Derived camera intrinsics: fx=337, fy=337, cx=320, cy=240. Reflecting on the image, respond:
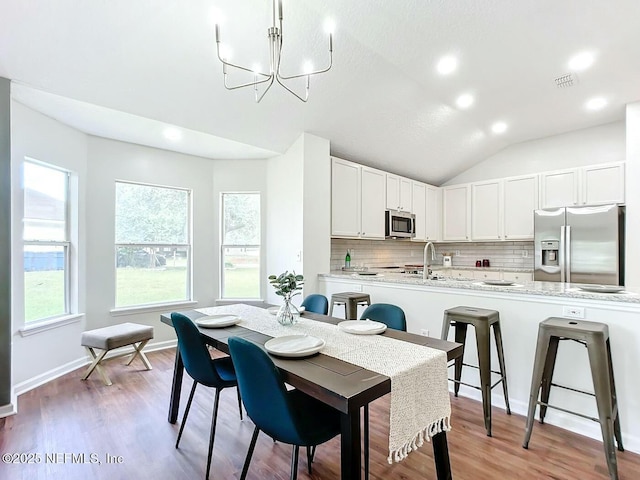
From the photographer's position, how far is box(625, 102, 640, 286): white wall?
3764 mm

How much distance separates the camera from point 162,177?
430cm

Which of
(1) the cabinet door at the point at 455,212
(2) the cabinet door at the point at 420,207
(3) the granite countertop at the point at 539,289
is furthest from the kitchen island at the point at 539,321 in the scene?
(1) the cabinet door at the point at 455,212

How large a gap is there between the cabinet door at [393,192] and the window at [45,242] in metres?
4.00

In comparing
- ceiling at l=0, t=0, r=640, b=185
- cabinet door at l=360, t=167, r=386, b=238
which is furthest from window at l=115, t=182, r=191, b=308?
cabinet door at l=360, t=167, r=386, b=238

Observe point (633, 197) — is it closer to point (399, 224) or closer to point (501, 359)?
point (399, 224)

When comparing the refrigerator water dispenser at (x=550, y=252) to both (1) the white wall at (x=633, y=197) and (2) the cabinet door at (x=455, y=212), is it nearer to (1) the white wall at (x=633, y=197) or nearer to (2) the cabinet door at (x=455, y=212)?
(1) the white wall at (x=633, y=197)

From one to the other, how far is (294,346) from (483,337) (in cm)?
152

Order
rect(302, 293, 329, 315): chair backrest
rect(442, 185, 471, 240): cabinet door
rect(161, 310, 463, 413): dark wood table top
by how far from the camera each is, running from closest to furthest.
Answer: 1. rect(161, 310, 463, 413): dark wood table top
2. rect(302, 293, 329, 315): chair backrest
3. rect(442, 185, 471, 240): cabinet door

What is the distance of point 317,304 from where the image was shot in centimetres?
298

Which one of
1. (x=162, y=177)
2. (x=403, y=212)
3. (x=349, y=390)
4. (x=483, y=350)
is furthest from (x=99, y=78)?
(x=403, y=212)

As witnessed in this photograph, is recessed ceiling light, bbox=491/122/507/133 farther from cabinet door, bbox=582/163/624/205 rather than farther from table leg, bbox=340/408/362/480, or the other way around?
table leg, bbox=340/408/362/480

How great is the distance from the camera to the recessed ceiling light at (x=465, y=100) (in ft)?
12.7

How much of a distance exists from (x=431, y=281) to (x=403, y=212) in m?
2.19

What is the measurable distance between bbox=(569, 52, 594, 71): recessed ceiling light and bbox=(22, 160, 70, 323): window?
520cm
